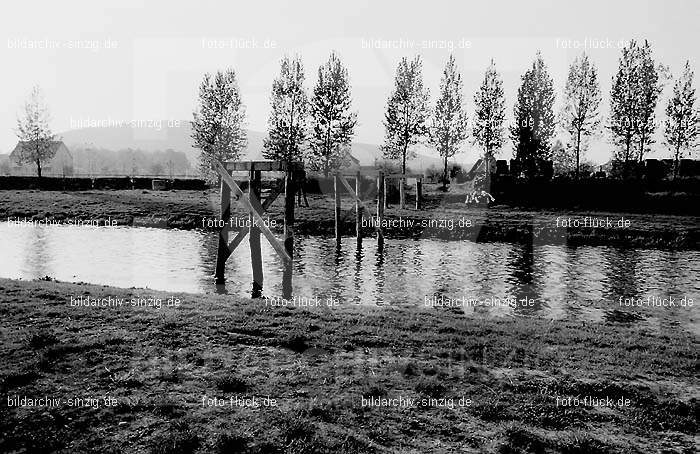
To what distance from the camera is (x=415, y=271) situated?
2033 cm

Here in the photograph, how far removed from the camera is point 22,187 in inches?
2275

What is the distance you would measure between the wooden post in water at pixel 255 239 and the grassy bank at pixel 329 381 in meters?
4.15

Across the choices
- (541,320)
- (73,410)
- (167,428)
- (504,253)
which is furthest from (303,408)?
(504,253)

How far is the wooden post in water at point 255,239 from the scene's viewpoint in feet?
51.7

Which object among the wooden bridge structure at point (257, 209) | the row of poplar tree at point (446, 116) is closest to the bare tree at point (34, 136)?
the row of poplar tree at point (446, 116)

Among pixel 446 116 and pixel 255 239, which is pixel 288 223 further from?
pixel 446 116

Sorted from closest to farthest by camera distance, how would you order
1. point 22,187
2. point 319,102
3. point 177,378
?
point 177,378, point 319,102, point 22,187

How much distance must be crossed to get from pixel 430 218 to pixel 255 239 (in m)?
19.9

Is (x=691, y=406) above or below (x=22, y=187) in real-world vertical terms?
below

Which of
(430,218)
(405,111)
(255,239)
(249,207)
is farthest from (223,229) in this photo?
(405,111)

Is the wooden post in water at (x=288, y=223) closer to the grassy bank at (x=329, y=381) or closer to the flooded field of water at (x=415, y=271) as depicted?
the flooded field of water at (x=415, y=271)

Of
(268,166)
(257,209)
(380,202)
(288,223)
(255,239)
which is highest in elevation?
(268,166)

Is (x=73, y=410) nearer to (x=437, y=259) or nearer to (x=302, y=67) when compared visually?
(x=437, y=259)

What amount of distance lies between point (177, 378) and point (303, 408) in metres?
2.00
